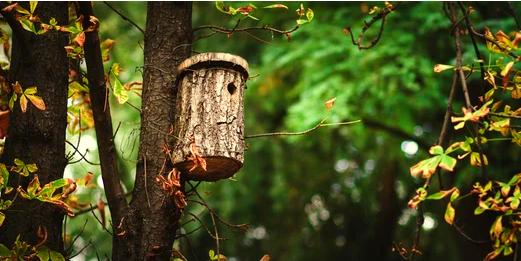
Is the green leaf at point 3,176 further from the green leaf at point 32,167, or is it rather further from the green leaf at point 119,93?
the green leaf at point 119,93

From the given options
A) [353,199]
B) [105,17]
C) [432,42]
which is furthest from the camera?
[353,199]

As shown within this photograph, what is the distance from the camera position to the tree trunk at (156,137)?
8.14 feet

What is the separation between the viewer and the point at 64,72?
263 cm

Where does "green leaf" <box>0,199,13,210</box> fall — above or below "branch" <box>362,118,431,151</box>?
below

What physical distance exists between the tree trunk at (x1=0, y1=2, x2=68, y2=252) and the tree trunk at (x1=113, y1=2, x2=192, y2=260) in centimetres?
30

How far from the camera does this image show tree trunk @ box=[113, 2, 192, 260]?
8.14 feet

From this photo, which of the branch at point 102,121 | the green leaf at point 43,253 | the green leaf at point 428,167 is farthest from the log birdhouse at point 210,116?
the green leaf at point 428,167

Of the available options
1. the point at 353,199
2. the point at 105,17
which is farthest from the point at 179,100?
the point at 353,199

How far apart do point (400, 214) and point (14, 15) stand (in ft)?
21.9

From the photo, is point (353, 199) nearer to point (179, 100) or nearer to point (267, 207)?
point (267, 207)

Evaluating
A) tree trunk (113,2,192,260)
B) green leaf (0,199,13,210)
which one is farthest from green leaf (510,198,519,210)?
green leaf (0,199,13,210)

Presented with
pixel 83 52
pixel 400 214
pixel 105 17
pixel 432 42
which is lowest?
pixel 400 214

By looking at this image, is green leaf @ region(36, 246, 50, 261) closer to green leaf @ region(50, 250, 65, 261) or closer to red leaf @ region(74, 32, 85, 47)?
green leaf @ region(50, 250, 65, 261)

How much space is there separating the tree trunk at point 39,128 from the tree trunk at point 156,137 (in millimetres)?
304
